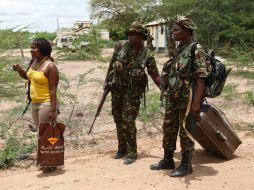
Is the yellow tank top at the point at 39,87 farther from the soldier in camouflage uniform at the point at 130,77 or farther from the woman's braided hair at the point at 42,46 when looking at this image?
the soldier in camouflage uniform at the point at 130,77

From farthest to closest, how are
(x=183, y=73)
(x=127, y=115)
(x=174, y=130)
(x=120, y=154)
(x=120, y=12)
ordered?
(x=120, y=12), (x=120, y=154), (x=127, y=115), (x=174, y=130), (x=183, y=73)

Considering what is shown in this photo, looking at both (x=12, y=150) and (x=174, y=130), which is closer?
(x=174, y=130)

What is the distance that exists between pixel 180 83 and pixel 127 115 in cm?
95

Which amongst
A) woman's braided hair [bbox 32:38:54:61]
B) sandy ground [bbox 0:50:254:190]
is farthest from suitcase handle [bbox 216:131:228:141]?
woman's braided hair [bbox 32:38:54:61]

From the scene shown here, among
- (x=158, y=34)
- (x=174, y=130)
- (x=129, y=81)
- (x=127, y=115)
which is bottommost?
(x=174, y=130)

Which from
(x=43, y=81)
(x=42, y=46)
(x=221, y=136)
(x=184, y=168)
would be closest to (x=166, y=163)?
(x=184, y=168)

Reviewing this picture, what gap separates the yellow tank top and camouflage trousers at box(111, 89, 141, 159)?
83cm

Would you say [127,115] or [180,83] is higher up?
[180,83]

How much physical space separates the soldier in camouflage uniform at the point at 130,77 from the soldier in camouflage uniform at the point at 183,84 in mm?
442

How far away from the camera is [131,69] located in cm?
499

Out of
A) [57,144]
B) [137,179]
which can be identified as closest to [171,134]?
[137,179]

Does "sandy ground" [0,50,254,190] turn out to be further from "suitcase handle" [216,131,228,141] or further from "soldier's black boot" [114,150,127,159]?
"suitcase handle" [216,131,228,141]

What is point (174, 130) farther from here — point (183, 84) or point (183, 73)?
point (183, 73)

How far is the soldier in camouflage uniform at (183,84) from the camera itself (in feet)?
13.9
